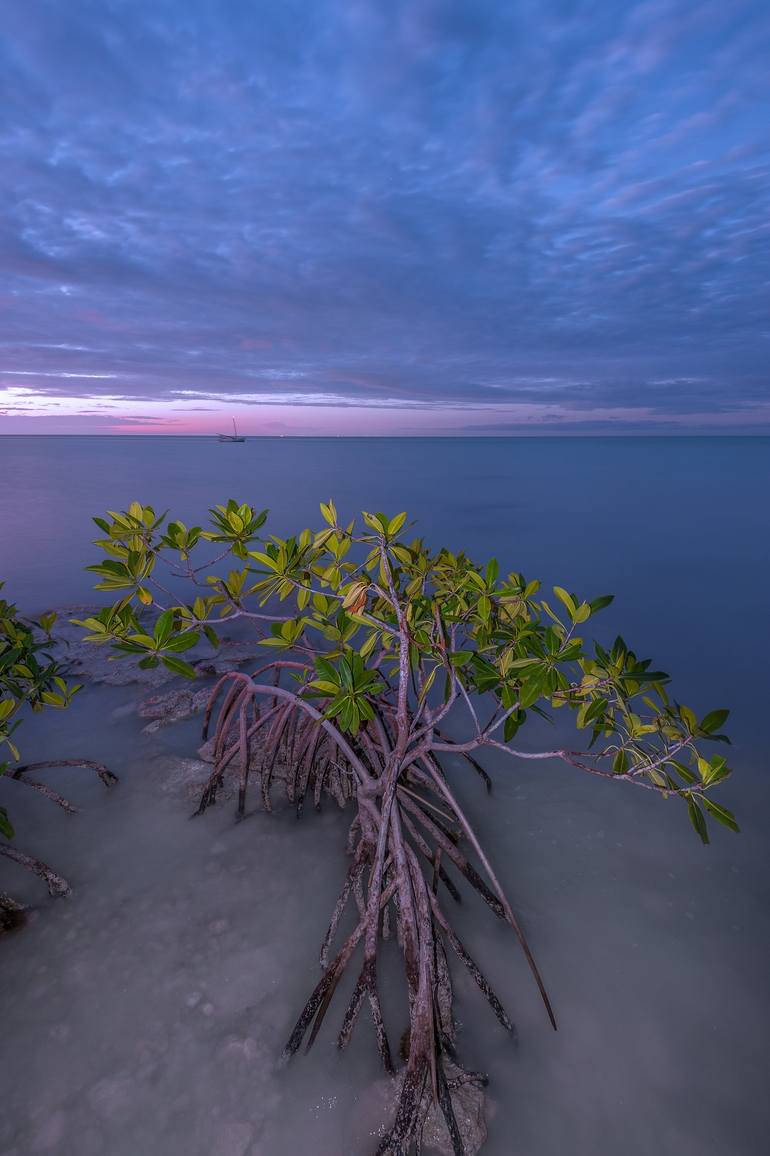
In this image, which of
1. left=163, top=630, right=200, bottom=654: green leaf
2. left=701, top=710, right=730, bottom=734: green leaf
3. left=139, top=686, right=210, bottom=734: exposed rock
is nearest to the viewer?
left=701, top=710, right=730, bottom=734: green leaf

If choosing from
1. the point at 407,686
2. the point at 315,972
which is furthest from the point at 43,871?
the point at 407,686

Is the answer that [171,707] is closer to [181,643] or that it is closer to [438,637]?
[181,643]

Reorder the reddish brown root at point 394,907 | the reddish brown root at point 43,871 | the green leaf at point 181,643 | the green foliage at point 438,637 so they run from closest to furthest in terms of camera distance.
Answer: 1. the green foliage at point 438,637
2. the reddish brown root at point 394,907
3. the green leaf at point 181,643
4. the reddish brown root at point 43,871

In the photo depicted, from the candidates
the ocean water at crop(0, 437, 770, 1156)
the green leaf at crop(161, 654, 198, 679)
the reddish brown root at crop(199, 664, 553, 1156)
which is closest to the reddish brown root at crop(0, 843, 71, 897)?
the ocean water at crop(0, 437, 770, 1156)

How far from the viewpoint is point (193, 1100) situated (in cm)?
258

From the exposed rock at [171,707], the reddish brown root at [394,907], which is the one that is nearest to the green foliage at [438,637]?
the reddish brown root at [394,907]

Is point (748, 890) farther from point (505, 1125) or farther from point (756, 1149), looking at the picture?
point (505, 1125)

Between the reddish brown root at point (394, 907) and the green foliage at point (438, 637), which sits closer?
the green foliage at point (438, 637)

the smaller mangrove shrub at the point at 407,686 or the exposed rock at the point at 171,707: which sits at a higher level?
the smaller mangrove shrub at the point at 407,686

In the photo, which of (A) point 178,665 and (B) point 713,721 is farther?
(A) point 178,665

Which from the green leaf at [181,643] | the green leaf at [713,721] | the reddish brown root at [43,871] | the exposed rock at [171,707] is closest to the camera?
the green leaf at [713,721]

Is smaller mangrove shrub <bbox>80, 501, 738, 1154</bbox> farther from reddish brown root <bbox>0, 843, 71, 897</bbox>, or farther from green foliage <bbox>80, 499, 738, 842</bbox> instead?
reddish brown root <bbox>0, 843, 71, 897</bbox>

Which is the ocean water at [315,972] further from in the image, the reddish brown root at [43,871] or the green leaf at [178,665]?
the green leaf at [178,665]

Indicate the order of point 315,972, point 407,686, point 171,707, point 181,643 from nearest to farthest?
point 181,643, point 407,686, point 315,972, point 171,707
